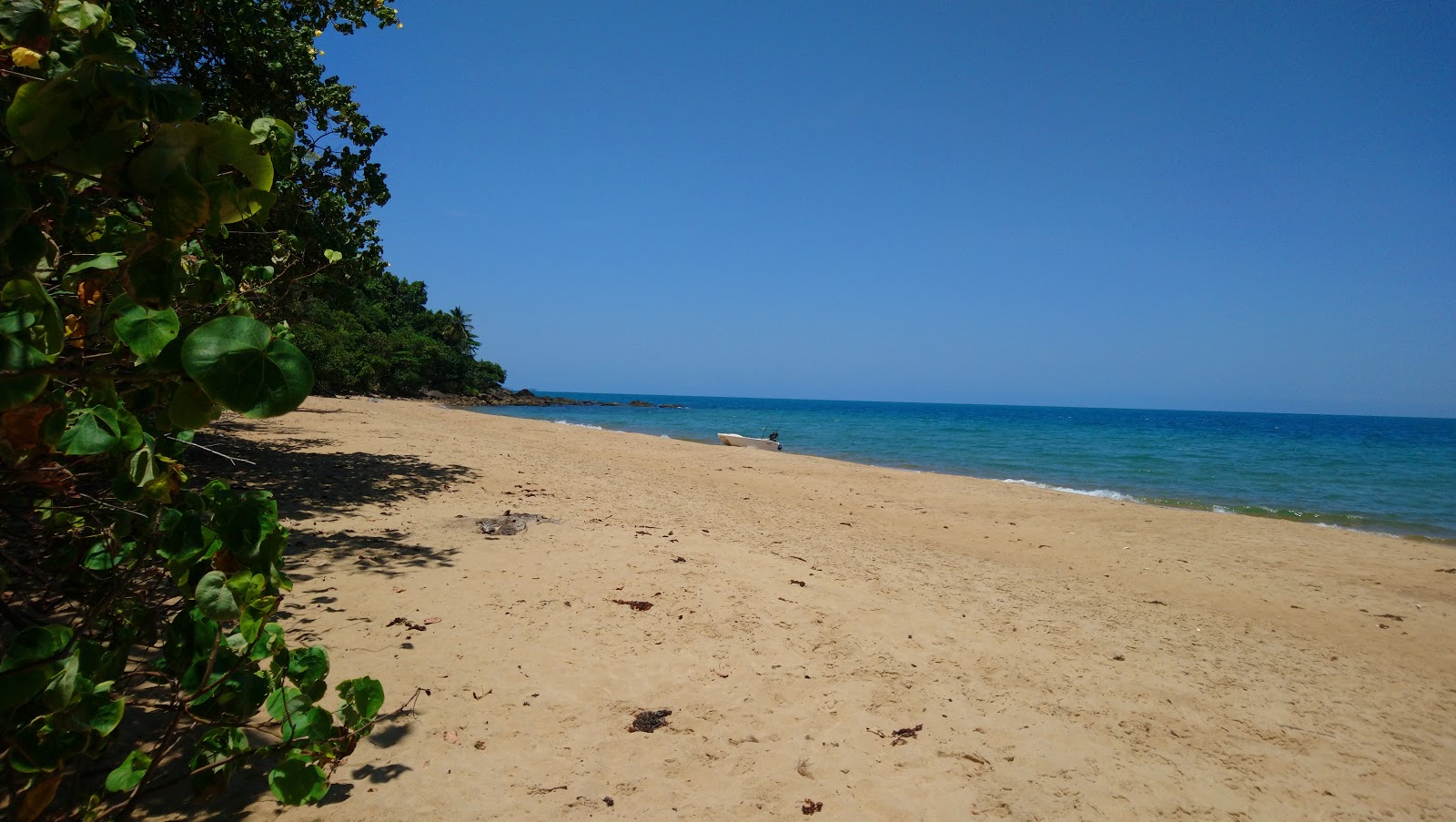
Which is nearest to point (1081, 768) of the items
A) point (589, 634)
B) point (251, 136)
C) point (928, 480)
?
point (589, 634)

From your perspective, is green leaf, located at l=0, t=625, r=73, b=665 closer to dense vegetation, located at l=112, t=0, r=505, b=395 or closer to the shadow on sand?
the shadow on sand

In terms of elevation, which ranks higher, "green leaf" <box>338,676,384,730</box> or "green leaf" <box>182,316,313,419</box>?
"green leaf" <box>182,316,313,419</box>

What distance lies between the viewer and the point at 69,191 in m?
1.61

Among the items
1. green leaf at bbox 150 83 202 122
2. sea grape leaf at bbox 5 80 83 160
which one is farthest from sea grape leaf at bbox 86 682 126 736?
green leaf at bbox 150 83 202 122

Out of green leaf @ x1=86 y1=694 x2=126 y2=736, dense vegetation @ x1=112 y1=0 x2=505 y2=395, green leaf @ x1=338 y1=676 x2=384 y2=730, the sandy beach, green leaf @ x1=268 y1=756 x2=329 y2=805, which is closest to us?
green leaf @ x1=86 y1=694 x2=126 y2=736

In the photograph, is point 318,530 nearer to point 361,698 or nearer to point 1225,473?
point 361,698

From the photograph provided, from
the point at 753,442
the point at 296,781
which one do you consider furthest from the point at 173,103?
the point at 753,442

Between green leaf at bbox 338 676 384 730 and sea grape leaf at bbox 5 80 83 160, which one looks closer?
sea grape leaf at bbox 5 80 83 160

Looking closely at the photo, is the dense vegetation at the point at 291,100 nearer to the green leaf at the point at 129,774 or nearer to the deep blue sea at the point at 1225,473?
the green leaf at the point at 129,774

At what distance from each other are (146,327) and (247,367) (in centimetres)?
36

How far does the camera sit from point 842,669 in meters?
4.11

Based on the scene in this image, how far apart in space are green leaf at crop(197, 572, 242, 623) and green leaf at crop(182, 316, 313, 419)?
809 millimetres

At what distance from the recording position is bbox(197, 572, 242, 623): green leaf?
5.58 ft

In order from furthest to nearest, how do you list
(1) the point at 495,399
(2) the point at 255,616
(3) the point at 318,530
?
(1) the point at 495,399
(3) the point at 318,530
(2) the point at 255,616
